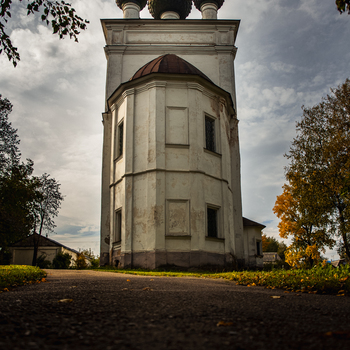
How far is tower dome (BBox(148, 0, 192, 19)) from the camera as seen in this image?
1019 inches

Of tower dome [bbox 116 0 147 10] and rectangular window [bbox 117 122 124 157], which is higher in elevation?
tower dome [bbox 116 0 147 10]

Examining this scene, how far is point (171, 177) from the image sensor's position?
15.3m

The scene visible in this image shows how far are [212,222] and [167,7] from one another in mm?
17838

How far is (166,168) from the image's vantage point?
1533 cm

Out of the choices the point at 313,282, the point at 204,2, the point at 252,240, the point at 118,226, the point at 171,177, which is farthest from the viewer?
the point at 204,2

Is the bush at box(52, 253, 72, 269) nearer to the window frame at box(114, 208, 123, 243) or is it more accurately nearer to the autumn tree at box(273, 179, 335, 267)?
the window frame at box(114, 208, 123, 243)

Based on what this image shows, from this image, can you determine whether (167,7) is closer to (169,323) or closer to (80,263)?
(80,263)

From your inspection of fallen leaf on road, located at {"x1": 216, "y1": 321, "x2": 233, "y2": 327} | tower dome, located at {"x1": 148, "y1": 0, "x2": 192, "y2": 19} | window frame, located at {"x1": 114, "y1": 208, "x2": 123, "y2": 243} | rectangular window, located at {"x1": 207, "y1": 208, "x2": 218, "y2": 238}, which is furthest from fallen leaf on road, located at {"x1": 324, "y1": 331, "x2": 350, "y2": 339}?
tower dome, located at {"x1": 148, "y1": 0, "x2": 192, "y2": 19}

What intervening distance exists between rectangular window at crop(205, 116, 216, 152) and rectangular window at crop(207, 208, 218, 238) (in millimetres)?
3026

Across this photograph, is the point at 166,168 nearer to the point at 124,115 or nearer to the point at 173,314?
the point at 124,115

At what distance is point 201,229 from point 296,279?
828 cm

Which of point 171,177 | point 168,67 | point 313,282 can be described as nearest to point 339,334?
point 313,282

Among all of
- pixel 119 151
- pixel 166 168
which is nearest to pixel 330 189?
pixel 166 168

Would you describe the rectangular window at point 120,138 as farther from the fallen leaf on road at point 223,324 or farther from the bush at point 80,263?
the fallen leaf on road at point 223,324
